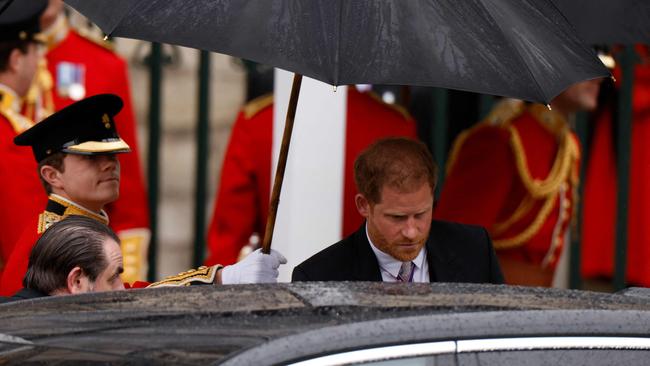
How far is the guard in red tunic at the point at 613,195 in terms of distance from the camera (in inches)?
292

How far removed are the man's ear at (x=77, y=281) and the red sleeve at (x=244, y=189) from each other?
80.5 inches

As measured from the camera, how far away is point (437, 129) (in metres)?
7.26

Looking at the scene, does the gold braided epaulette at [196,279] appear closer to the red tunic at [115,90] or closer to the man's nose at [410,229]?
the man's nose at [410,229]

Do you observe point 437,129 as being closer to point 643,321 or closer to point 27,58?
point 27,58

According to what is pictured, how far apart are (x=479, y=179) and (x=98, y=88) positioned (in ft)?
4.94

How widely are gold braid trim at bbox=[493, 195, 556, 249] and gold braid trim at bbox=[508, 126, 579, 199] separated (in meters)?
0.04

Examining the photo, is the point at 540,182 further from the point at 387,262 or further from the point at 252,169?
the point at 387,262

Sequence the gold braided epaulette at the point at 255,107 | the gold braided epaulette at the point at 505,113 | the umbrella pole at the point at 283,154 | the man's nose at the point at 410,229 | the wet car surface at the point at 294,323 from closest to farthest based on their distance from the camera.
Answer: the wet car surface at the point at 294,323 < the umbrella pole at the point at 283,154 < the man's nose at the point at 410,229 < the gold braided epaulette at the point at 255,107 < the gold braided epaulette at the point at 505,113

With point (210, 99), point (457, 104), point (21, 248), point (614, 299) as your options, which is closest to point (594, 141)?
point (457, 104)

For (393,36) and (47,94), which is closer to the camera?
(393,36)

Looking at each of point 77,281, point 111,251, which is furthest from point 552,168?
point 77,281

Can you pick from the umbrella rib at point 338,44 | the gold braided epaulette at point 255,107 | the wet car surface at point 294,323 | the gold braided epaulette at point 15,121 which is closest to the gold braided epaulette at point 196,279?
the umbrella rib at point 338,44

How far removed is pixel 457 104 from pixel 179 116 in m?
1.17

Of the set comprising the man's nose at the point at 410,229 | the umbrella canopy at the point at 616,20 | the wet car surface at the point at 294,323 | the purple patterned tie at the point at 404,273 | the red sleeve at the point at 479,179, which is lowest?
the wet car surface at the point at 294,323
